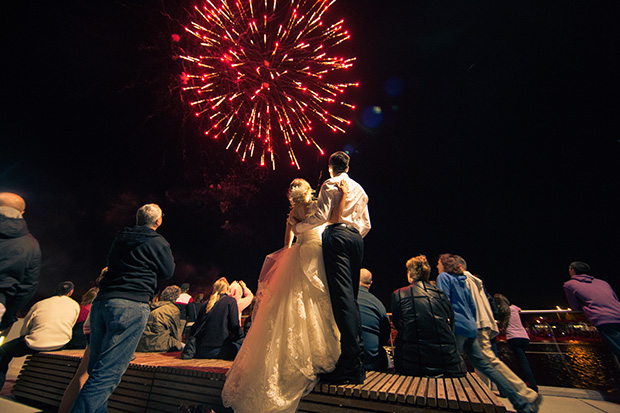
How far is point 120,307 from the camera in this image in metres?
1.93

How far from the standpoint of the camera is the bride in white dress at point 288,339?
5.65 feet

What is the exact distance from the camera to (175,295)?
4578 mm

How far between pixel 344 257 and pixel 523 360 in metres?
3.99

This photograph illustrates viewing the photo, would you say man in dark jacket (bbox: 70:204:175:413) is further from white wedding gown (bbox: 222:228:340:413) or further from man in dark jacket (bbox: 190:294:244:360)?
man in dark jacket (bbox: 190:294:244:360)

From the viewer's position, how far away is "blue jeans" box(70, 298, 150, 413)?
5.82 feet

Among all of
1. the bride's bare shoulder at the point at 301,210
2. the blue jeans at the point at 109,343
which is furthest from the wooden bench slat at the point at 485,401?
the blue jeans at the point at 109,343

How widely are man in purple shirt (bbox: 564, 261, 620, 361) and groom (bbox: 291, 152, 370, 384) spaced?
3.60 metres

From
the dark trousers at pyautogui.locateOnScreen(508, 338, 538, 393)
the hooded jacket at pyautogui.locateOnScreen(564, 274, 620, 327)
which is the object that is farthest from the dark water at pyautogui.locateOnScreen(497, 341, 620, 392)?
the hooded jacket at pyautogui.locateOnScreen(564, 274, 620, 327)

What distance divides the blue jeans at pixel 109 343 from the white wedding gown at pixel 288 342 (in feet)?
2.66

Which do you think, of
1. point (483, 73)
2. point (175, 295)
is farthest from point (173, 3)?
point (483, 73)

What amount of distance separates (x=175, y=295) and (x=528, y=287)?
→ 84.4 ft

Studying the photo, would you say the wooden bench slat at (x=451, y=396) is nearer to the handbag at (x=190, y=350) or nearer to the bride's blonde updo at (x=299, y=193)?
the bride's blonde updo at (x=299, y=193)

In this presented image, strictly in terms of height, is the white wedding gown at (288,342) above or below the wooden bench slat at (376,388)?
above

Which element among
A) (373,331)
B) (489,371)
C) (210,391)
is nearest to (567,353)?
(489,371)
